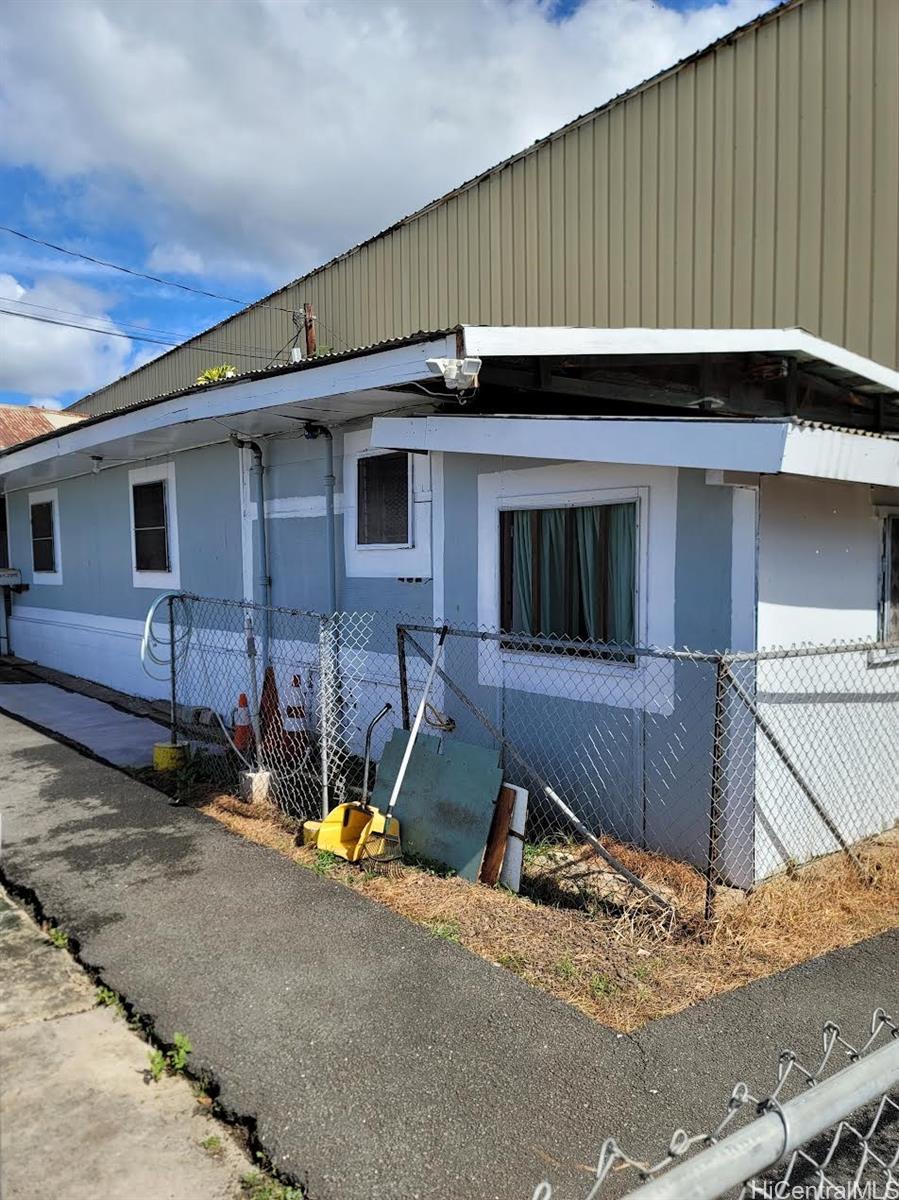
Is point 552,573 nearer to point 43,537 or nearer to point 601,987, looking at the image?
point 601,987

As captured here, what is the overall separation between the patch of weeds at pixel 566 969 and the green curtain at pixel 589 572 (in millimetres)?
2147

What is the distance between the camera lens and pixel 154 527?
9.69 meters

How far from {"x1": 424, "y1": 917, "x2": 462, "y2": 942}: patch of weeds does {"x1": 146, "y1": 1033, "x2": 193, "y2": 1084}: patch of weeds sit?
4.10 feet

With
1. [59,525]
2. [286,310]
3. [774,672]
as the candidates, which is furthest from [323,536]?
[286,310]

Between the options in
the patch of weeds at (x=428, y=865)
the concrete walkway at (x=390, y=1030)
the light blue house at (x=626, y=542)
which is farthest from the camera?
the patch of weeds at (x=428, y=865)

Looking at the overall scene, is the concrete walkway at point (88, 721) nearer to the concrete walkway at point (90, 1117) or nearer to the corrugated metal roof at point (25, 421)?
the concrete walkway at point (90, 1117)

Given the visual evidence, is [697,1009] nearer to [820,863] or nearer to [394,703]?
[820,863]

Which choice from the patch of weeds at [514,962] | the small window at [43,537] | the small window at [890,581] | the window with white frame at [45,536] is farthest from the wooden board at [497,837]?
the small window at [43,537]

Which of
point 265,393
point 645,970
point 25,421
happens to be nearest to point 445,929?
point 645,970

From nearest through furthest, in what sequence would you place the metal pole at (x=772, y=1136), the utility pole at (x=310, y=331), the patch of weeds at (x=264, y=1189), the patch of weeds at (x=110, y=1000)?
1. the metal pole at (x=772, y=1136)
2. the patch of weeds at (x=264, y=1189)
3. the patch of weeds at (x=110, y=1000)
4. the utility pole at (x=310, y=331)

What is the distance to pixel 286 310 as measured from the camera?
569 inches

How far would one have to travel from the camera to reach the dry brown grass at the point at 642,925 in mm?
3459

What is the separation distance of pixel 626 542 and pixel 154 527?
6.51m

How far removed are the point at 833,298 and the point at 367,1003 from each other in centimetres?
640
